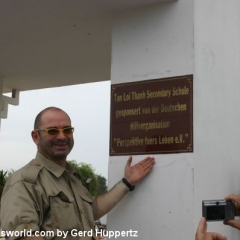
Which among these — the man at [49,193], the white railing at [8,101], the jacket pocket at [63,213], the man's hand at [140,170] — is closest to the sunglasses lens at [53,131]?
the man at [49,193]

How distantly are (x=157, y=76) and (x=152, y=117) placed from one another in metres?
0.34

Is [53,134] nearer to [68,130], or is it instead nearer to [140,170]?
[68,130]

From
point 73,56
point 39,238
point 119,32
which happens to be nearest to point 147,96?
point 119,32

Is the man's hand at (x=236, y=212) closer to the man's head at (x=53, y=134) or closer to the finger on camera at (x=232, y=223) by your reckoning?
the finger on camera at (x=232, y=223)

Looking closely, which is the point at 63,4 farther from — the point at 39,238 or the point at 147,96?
the point at 39,238

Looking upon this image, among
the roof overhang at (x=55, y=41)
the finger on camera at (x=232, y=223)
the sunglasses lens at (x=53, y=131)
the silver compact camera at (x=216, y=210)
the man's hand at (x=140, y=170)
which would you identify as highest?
the roof overhang at (x=55, y=41)

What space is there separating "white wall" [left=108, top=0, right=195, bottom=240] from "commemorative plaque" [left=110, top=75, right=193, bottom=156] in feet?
0.22

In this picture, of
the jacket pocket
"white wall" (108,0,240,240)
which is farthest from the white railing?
the jacket pocket

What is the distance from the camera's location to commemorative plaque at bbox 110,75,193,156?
3920mm

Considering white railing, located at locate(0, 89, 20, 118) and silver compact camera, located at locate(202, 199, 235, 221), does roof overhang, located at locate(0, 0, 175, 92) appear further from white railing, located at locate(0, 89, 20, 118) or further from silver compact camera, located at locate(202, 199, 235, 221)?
silver compact camera, located at locate(202, 199, 235, 221)

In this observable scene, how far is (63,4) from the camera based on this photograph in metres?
4.42

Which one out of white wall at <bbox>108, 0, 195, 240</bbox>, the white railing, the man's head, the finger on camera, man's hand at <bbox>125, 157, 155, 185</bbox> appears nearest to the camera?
the finger on camera

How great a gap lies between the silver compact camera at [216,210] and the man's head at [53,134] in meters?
1.22

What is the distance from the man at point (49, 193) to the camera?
3082 millimetres
